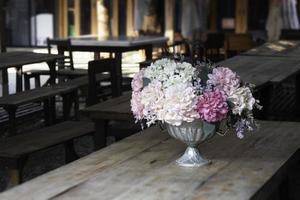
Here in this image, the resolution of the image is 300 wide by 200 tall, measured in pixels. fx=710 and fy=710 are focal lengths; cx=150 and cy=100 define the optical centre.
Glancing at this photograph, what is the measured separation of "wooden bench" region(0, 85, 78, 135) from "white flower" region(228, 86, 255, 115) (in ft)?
9.56

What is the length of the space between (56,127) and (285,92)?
200 inches

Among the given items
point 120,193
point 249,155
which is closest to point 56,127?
point 249,155

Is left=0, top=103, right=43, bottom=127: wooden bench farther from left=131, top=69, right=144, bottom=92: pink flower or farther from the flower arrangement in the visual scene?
the flower arrangement

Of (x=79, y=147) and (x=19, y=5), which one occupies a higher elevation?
(x=19, y=5)

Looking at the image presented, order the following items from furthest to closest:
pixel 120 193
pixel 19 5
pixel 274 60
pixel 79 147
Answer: pixel 19 5
pixel 274 60
pixel 79 147
pixel 120 193

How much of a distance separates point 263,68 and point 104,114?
8.28 feet

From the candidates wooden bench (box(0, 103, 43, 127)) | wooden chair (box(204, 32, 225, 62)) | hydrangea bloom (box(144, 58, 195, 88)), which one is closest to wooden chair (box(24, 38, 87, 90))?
wooden bench (box(0, 103, 43, 127))

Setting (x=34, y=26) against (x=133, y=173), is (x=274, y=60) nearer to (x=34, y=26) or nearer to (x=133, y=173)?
(x=133, y=173)

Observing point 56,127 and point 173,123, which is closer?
point 173,123

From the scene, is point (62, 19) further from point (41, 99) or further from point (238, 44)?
point (41, 99)

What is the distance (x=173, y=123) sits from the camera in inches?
115

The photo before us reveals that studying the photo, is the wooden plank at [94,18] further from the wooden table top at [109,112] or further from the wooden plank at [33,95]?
the wooden table top at [109,112]

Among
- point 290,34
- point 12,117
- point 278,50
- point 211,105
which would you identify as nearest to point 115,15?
point 290,34

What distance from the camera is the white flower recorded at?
2.92 m
